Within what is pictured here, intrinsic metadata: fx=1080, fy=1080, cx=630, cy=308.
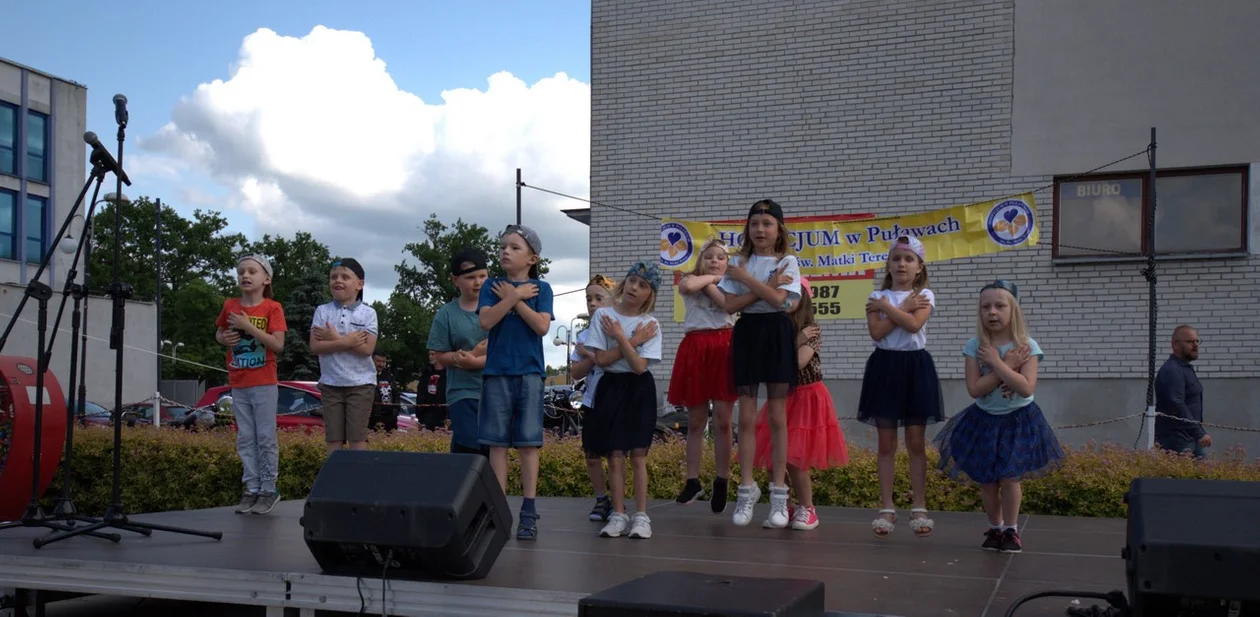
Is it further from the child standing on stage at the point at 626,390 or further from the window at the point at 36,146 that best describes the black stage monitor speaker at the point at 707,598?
the window at the point at 36,146

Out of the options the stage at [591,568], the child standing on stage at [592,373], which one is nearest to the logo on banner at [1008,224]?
the stage at [591,568]

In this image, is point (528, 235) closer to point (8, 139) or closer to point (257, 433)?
point (257, 433)

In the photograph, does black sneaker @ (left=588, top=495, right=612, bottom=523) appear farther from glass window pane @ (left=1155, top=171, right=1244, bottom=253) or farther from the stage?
glass window pane @ (left=1155, top=171, right=1244, bottom=253)

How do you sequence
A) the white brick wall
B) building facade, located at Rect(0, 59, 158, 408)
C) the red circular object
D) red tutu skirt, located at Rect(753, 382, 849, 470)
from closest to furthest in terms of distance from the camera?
red tutu skirt, located at Rect(753, 382, 849, 470), the red circular object, the white brick wall, building facade, located at Rect(0, 59, 158, 408)

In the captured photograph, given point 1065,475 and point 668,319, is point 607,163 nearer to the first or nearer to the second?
point 668,319

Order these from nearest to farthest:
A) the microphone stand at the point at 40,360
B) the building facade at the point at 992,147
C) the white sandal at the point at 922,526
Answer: the microphone stand at the point at 40,360 → the white sandal at the point at 922,526 → the building facade at the point at 992,147

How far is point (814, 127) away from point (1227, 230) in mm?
4994

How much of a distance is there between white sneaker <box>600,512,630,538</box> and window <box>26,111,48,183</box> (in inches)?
1622

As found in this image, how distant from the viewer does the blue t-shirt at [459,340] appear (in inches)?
240

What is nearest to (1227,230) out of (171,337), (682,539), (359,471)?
(682,539)

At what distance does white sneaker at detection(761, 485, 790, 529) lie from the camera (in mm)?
5891

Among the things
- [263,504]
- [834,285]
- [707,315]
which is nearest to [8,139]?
[834,285]

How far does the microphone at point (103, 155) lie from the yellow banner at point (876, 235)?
316 inches

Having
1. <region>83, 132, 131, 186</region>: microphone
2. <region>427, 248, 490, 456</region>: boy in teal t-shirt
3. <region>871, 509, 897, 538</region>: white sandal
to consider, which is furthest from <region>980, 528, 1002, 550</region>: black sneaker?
<region>83, 132, 131, 186</region>: microphone
